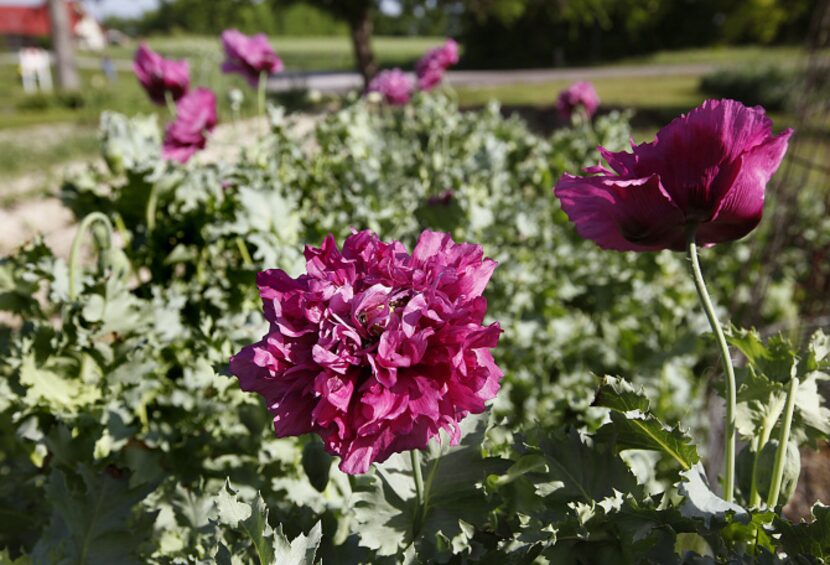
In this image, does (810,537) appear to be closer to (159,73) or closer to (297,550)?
(297,550)

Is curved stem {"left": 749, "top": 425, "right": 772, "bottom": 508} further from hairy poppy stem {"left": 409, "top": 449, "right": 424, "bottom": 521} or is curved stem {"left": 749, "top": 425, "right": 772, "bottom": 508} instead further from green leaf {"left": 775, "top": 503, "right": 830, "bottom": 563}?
hairy poppy stem {"left": 409, "top": 449, "right": 424, "bottom": 521}

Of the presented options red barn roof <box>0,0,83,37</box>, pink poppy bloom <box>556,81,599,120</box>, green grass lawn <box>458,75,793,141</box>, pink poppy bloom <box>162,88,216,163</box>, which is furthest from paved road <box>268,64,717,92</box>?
red barn roof <box>0,0,83,37</box>

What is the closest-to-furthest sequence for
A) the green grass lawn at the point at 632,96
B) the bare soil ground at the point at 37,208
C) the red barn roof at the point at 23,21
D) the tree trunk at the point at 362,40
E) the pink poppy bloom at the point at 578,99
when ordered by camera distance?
the pink poppy bloom at the point at 578,99, the bare soil ground at the point at 37,208, the green grass lawn at the point at 632,96, the tree trunk at the point at 362,40, the red barn roof at the point at 23,21

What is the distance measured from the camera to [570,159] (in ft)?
10.1

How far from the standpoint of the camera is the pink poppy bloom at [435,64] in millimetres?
3672

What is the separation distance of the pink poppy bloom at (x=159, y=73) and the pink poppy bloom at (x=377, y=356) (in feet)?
6.52

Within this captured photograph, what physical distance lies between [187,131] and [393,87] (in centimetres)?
155

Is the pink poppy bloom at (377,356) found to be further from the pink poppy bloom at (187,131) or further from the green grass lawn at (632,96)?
the green grass lawn at (632,96)

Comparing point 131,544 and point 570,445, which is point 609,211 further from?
point 131,544

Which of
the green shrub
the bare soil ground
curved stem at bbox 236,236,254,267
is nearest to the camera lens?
curved stem at bbox 236,236,254,267

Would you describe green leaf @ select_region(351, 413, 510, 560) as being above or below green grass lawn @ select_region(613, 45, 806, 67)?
above

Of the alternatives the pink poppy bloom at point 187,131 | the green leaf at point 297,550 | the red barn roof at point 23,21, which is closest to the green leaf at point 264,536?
the green leaf at point 297,550

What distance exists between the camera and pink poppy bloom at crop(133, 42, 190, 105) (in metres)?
2.62

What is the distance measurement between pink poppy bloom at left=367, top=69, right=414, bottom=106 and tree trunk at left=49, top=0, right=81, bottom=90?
17.1 metres
